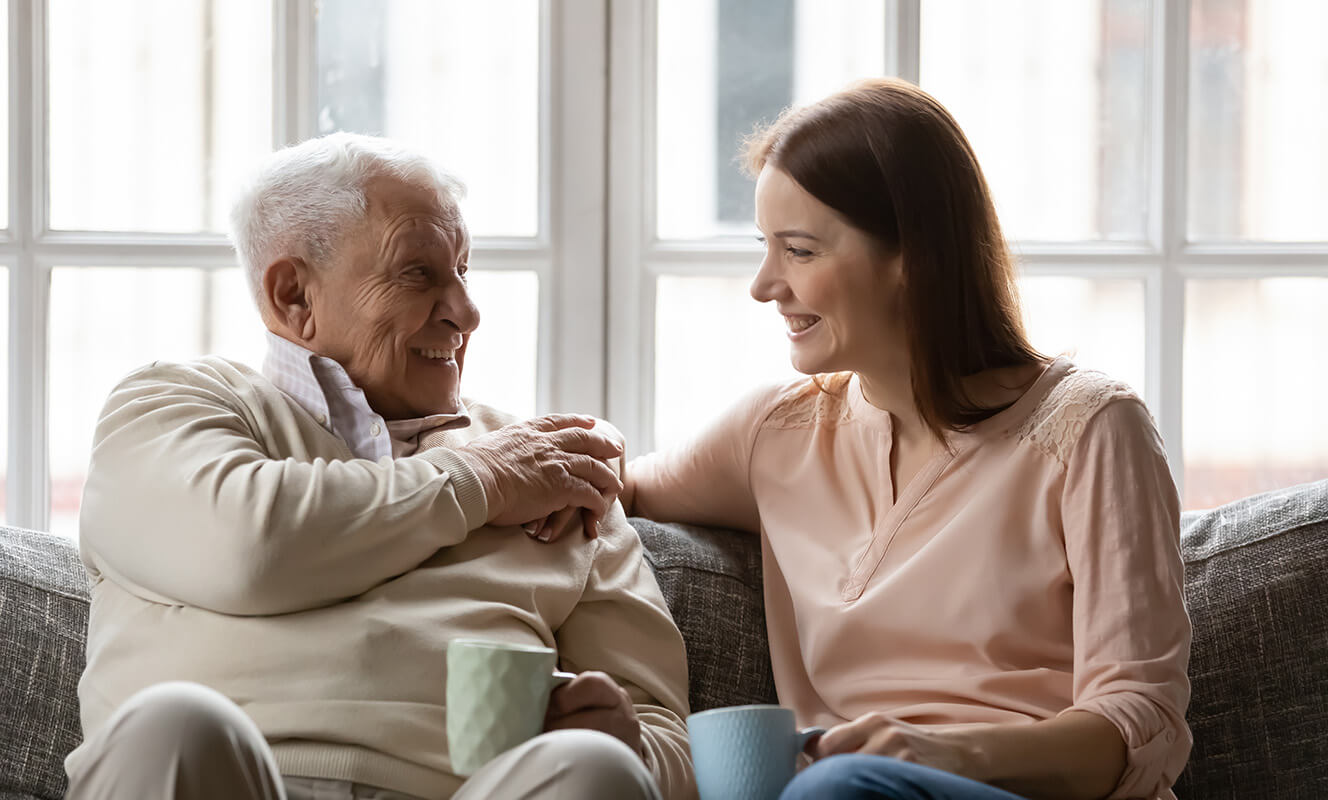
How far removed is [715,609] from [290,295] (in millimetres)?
752

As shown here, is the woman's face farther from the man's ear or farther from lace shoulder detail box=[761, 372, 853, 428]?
the man's ear

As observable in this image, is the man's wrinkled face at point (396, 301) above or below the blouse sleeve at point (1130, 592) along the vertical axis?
above

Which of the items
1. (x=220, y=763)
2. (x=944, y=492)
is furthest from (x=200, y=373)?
(x=944, y=492)

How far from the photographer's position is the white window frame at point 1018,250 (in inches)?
91.4

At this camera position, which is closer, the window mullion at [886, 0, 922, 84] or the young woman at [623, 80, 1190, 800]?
the young woman at [623, 80, 1190, 800]

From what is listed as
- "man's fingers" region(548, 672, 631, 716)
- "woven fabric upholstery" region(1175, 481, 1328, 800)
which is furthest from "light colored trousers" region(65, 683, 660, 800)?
"woven fabric upholstery" region(1175, 481, 1328, 800)

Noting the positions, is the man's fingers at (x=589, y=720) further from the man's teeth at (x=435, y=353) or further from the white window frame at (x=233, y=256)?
the white window frame at (x=233, y=256)

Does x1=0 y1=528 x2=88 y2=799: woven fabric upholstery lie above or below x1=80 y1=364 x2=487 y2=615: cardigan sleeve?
below

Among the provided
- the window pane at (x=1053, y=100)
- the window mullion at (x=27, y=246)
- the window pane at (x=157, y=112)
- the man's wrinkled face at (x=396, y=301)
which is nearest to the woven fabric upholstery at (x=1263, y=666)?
the window pane at (x=1053, y=100)

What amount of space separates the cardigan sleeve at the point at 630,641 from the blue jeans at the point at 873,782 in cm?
45

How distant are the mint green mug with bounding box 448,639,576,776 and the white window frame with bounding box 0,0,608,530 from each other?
116cm

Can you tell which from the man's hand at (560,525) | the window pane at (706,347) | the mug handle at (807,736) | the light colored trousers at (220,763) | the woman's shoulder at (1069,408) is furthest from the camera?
the window pane at (706,347)

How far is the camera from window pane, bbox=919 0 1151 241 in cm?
235

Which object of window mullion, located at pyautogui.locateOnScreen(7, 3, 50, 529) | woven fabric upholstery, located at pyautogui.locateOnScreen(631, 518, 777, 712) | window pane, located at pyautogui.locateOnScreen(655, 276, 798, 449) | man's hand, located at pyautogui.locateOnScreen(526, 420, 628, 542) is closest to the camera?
man's hand, located at pyautogui.locateOnScreen(526, 420, 628, 542)
